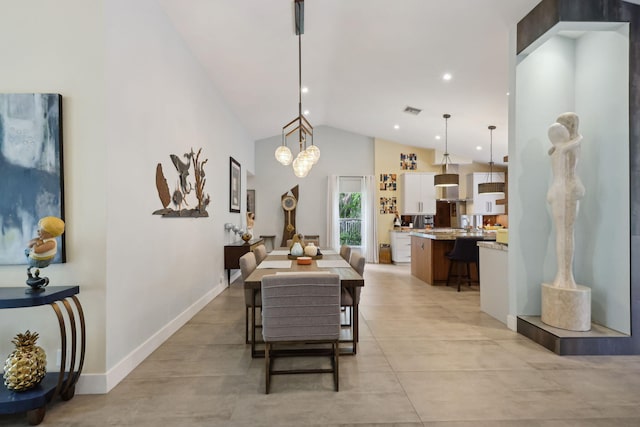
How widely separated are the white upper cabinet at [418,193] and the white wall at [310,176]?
0.96 metres

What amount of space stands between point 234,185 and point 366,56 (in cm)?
315

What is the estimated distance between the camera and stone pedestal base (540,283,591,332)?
9.71ft

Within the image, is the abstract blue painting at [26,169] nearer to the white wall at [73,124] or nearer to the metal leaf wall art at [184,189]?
the white wall at [73,124]

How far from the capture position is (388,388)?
2281 millimetres

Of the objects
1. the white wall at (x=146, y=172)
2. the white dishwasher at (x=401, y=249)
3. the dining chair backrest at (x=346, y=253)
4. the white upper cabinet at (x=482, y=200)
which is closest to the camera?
the white wall at (x=146, y=172)

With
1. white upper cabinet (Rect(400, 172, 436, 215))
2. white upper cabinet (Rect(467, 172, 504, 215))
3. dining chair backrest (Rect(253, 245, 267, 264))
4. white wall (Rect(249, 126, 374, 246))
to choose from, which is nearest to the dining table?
dining chair backrest (Rect(253, 245, 267, 264))

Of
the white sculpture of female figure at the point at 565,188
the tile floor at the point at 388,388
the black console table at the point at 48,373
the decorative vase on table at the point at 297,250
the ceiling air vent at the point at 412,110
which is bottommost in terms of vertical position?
the tile floor at the point at 388,388

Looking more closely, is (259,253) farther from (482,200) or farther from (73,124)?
(482,200)

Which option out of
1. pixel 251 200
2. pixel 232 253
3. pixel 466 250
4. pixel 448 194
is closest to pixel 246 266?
pixel 232 253

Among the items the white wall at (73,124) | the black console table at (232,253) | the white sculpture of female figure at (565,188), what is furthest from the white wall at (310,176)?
the white wall at (73,124)

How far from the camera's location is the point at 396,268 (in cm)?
780

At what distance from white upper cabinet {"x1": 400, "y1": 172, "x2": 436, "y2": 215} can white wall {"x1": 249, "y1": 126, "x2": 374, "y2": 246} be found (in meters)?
0.96

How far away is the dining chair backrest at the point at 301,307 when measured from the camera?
7.18ft

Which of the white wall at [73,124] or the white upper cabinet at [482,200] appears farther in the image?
the white upper cabinet at [482,200]
